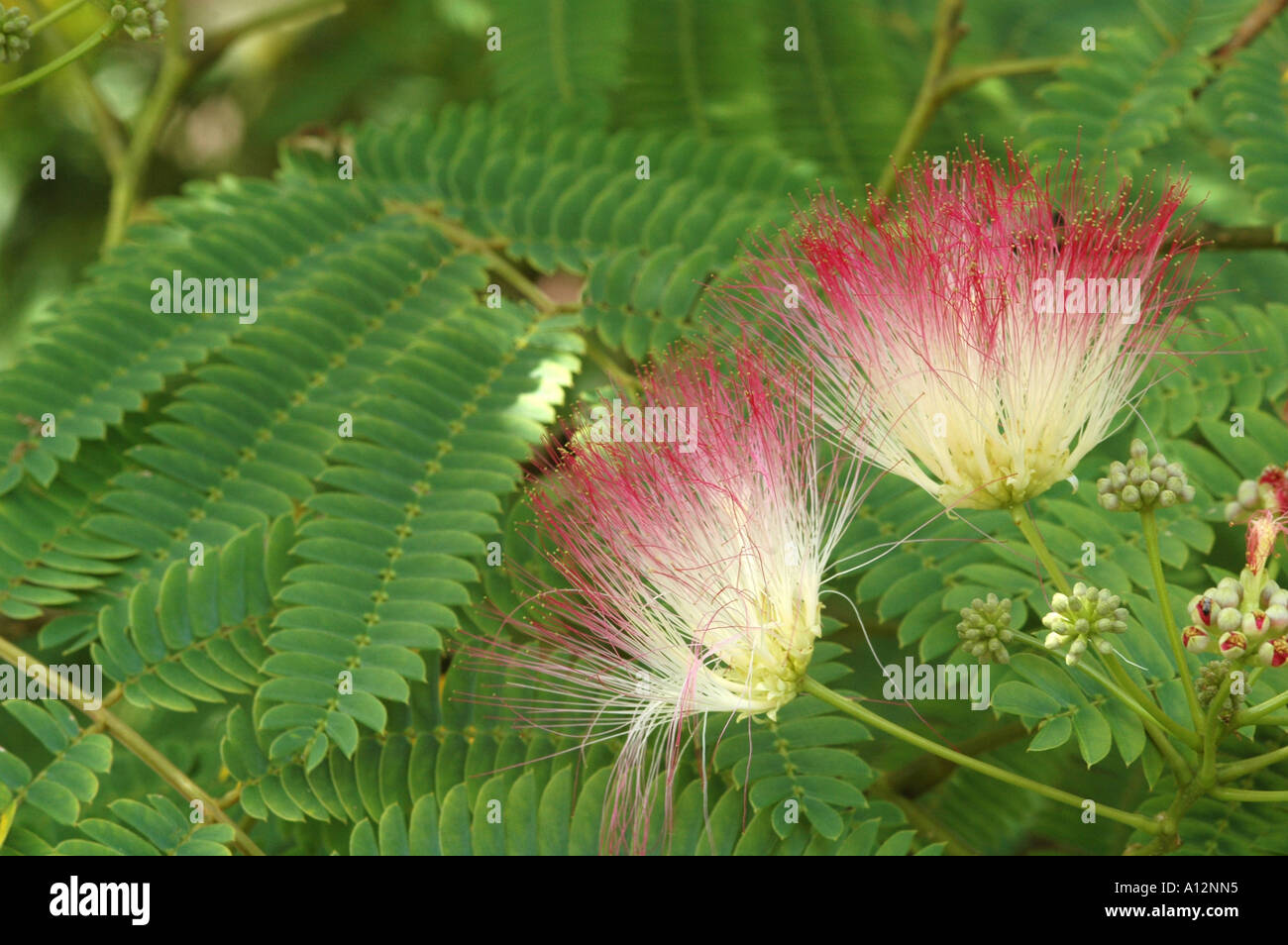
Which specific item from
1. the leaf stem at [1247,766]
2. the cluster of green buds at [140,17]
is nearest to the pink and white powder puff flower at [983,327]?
the leaf stem at [1247,766]

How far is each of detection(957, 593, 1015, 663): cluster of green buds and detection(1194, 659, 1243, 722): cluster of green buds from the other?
250 mm

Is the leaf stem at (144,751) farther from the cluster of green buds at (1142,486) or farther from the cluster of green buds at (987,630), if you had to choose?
the cluster of green buds at (1142,486)

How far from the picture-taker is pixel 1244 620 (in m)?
1.35

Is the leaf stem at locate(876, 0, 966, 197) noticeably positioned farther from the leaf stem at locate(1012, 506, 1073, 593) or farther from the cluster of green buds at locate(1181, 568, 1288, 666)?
the cluster of green buds at locate(1181, 568, 1288, 666)

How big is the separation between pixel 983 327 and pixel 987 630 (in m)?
0.42

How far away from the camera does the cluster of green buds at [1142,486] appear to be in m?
1.55

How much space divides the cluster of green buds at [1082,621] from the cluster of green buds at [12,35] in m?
1.71

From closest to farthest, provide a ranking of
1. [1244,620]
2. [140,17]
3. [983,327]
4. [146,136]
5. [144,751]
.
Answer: [1244,620]
[983,327]
[140,17]
[144,751]
[146,136]

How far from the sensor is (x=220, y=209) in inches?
111

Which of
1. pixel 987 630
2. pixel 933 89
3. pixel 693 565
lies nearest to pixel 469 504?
pixel 693 565

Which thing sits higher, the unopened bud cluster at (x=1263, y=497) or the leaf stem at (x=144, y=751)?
the unopened bud cluster at (x=1263, y=497)

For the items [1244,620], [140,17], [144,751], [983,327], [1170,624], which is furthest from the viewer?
[144,751]

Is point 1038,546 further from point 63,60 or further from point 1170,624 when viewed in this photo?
point 63,60
